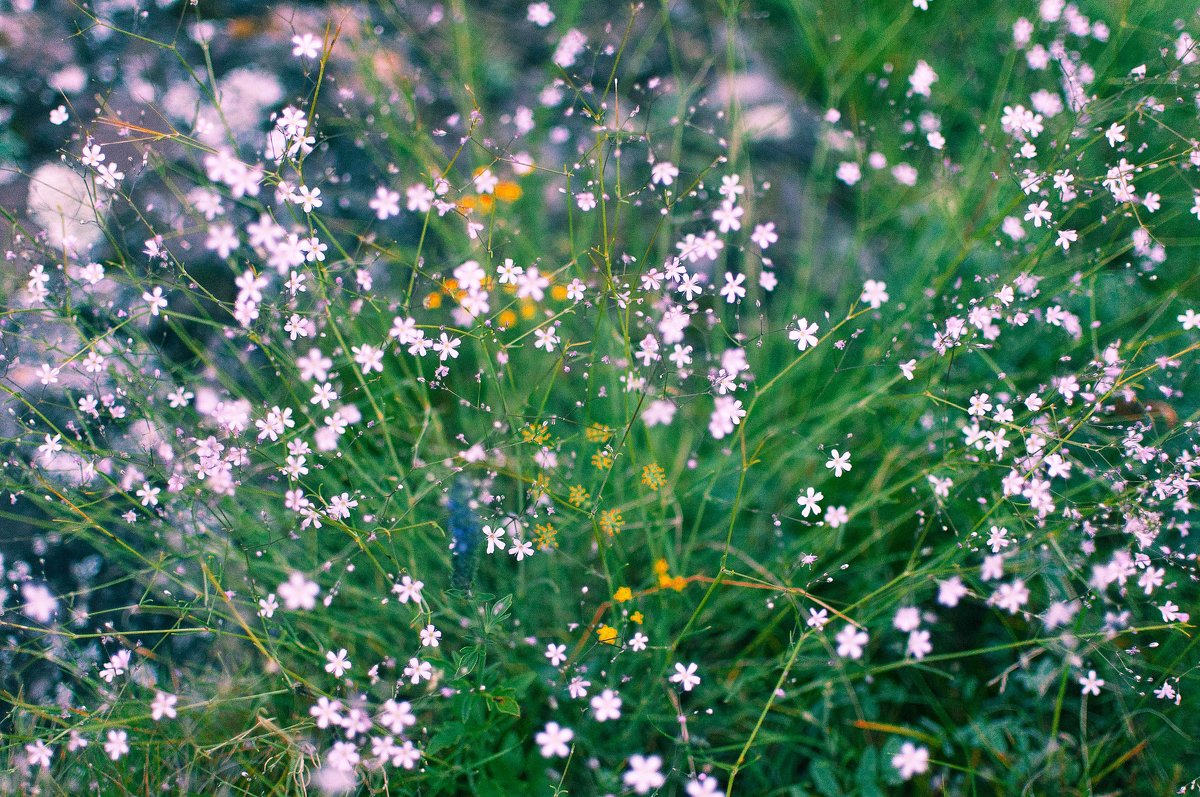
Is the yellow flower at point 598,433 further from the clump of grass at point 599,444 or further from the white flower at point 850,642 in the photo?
the white flower at point 850,642

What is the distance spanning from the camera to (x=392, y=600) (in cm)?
255

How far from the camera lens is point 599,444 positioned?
102 inches

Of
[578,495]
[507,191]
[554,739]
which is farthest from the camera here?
[507,191]

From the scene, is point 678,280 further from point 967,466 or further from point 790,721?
point 790,721

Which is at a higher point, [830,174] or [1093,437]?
[830,174]

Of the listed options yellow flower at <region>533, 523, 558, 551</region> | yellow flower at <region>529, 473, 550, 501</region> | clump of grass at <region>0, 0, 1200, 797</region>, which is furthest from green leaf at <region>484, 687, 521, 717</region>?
yellow flower at <region>529, 473, 550, 501</region>

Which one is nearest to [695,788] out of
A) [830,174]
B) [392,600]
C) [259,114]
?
[392,600]

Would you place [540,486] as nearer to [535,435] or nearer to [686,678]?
[535,435]

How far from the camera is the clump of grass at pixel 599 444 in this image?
2.14 m

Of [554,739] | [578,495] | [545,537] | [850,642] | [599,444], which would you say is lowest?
[554,739]

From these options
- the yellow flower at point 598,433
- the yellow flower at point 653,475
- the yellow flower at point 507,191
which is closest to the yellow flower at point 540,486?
the yellow flower at point 598,433

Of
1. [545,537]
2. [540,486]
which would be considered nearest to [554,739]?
[545,537]

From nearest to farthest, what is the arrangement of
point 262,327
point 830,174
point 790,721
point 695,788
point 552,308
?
point 695,788, point 262,327, point 790,721, point 552,308, point 830,174

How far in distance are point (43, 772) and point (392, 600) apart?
1.04 m
